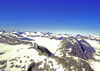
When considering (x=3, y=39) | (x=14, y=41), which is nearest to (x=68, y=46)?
(x=14, y=41)

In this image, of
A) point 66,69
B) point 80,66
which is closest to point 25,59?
point 66,69

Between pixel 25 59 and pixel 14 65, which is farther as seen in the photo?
pixel 25 59

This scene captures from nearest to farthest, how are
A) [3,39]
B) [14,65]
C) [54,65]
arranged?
[54,65] → [14,65] → [3,39]

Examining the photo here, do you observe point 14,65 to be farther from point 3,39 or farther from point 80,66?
point 3,39

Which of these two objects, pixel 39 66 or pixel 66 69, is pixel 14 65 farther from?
pixel 66 69

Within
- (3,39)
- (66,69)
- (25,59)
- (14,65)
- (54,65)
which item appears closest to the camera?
(66,69)

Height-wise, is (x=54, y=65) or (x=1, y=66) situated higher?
(x=54, y=65)

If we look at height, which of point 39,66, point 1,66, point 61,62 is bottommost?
point 1,66

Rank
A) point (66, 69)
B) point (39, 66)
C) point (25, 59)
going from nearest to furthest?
point (66, 69) → point (39, 66) → point (25, 59)

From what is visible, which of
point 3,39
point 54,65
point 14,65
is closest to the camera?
point 54,65
